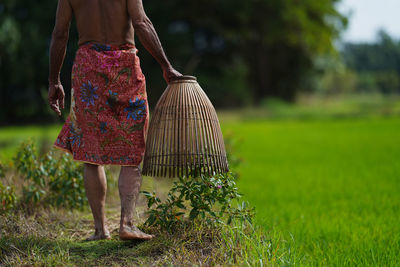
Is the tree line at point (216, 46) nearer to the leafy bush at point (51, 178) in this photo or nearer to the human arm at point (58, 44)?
the leafy bush at point (51, 178)

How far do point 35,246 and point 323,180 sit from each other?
485 centimetres

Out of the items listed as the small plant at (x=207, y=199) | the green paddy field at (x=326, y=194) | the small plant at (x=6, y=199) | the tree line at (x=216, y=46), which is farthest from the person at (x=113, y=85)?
the tree line at (x=216, y=46)

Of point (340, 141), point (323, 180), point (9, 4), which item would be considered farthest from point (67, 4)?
point (9, 4)

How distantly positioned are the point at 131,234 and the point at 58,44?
149cm

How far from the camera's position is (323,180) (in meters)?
6.66

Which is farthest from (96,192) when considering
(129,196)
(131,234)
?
(131,234)

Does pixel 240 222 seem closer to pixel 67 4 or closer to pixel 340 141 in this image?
pixel 67 4

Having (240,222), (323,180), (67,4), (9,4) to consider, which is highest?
(9,4)

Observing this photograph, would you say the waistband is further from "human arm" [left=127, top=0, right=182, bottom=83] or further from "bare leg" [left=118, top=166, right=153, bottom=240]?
"bare leg" [left=118, top=166, right=153, bottom=240]

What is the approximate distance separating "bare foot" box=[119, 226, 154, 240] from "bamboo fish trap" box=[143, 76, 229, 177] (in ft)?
1.29

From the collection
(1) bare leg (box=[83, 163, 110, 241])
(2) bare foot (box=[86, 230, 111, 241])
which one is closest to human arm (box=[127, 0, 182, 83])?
(1) bare leg (box=[83, 163, 110, 241])

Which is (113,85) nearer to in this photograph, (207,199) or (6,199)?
(207,199)

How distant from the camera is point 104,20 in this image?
3.10m

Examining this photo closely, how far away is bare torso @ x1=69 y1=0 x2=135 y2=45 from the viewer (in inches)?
122
